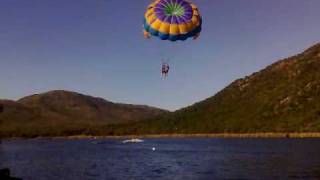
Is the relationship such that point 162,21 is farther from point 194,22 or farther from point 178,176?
point 178,176

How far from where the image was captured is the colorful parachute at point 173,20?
267ft

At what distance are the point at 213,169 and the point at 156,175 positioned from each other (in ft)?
51.9

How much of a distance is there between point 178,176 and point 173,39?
31.8 m

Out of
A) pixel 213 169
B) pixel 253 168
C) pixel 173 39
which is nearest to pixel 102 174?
pixel 213 169

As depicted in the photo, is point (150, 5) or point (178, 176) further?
point (178, 176)

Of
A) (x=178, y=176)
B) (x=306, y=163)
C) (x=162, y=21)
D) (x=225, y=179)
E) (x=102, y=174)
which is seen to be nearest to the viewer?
(x=162, y=21)

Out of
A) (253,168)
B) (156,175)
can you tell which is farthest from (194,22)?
(253,168)

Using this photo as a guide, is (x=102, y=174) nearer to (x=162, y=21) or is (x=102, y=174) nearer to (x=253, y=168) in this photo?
(x=253, y=168)

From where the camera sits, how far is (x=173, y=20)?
81.7m

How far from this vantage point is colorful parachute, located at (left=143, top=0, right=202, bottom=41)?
8131 cm

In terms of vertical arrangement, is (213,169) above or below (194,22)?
below

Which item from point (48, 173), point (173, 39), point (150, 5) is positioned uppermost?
point (150, 5)

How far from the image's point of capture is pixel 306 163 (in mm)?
126375

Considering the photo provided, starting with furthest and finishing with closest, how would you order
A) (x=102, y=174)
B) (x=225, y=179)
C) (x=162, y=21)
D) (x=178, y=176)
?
(x=102, y=174), (x=178, y=176), (x=225, y=179), (x=162, y=21)
